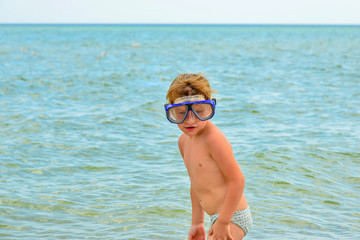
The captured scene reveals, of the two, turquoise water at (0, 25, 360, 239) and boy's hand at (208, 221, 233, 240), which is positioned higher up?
boy's hand at (208, 221, 233, 240)

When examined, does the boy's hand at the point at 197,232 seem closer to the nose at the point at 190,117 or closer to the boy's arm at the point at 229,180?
the boy's arm at the point at 229,180

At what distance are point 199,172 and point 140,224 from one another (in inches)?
100

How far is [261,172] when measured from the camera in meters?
7.86

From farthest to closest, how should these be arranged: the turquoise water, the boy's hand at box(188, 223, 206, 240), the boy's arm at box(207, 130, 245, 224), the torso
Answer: the turquoise water
the boy's hand at box(188, 223, 206, 240)
the torso
the boy's arm at box(207, 130, 245, 224)

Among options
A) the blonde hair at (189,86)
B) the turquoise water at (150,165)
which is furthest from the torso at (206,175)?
the turquoise water at (150,165)

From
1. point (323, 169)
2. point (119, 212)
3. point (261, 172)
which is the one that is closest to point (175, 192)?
point (119, 212)

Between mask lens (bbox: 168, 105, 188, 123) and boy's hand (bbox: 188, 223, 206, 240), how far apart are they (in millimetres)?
819

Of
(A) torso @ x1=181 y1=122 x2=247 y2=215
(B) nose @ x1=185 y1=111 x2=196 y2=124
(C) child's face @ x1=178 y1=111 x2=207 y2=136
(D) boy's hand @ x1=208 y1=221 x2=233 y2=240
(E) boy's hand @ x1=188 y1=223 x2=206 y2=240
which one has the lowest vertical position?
(E) boy's hand @ x1=188 y1=223 x2=206 y2=240

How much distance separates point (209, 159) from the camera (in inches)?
130

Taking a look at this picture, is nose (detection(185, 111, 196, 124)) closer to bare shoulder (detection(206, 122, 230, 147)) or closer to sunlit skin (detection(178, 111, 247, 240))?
sunlit skin (detection(178, 111, 247, 240))

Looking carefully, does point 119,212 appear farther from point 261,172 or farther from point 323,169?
point 323,169

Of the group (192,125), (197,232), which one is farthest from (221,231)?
(192,125)

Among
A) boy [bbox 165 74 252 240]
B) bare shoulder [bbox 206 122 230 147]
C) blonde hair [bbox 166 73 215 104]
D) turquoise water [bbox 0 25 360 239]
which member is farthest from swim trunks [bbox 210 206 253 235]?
turquoise water [bbox 0 25 360 239]

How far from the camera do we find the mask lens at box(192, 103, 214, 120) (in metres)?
3.21
